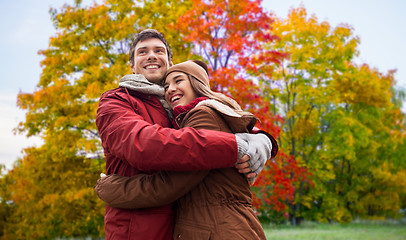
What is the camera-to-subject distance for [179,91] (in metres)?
2.68

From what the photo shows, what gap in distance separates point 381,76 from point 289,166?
12571mm

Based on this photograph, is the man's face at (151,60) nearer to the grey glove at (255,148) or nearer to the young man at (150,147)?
the young man at (150,147)

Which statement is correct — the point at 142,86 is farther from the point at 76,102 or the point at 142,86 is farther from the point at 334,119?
the point at 334,119

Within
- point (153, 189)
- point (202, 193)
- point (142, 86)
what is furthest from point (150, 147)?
point (142, 86)

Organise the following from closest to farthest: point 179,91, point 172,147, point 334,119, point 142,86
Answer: point 172,147 < point 142,86 < point 179,91 < point 334,119

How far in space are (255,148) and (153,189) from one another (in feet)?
2.26

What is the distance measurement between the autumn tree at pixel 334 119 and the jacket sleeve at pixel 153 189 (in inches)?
623

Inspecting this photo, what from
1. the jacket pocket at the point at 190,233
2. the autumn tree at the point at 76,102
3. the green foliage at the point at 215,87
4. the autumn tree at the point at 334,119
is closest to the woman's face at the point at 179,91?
the jacket pocket at the point at 190,233

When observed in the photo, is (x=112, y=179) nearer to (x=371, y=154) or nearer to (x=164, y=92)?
(x=164, y=92)

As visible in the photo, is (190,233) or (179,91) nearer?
(190,233)

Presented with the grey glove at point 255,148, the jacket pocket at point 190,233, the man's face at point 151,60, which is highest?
the man's face at point 151,60

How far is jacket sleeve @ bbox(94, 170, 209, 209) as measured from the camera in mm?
2035

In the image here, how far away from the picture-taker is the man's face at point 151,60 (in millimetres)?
2891

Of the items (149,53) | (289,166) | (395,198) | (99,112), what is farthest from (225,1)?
(395,198)
